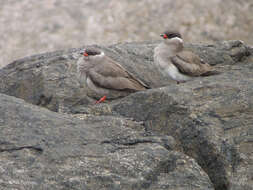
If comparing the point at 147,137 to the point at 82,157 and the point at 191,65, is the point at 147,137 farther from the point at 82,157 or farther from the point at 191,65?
the point at 191,65

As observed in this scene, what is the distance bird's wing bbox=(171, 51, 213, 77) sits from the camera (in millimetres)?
12578

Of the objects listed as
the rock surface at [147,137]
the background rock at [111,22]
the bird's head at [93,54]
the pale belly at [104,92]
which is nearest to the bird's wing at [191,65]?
the rock surface at [147,137]

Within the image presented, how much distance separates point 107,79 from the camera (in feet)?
38.9

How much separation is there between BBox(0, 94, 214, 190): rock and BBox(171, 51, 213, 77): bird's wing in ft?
14.5

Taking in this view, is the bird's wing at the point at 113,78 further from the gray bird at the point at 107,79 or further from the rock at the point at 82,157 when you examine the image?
the rock at the point at 82,157

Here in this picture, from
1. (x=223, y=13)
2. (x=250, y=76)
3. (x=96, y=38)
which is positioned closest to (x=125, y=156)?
(x=250, y=76)

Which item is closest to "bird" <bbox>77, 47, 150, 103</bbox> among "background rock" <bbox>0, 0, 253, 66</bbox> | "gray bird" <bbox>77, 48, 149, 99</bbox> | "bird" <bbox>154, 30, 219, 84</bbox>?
"gray bird" <bbox>77, 48, 149, 99</bbox>

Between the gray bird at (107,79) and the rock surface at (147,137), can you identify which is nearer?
the rock surface at (147,137)

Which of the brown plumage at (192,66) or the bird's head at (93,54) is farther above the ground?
the bird's head at (93,54)

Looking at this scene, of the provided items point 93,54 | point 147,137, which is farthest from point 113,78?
point 147,137

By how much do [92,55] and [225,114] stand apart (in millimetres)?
4557

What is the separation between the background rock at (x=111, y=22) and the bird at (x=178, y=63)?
1121 centimetres

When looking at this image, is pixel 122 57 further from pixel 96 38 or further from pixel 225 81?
pixel 96 38

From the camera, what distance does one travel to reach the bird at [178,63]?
1260cm
